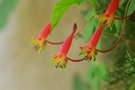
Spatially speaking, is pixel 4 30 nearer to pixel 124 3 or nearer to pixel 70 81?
pixel 70 81

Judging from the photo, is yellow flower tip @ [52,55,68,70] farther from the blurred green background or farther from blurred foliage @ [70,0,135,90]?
the blurred green background

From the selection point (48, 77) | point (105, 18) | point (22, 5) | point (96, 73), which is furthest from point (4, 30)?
point (105, 18)

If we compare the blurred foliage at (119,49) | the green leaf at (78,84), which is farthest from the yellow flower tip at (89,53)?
the green leaf at (78,84)

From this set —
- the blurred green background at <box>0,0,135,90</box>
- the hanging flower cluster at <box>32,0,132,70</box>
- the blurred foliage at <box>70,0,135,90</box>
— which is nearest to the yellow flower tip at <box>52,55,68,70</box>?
the hanging flower cluster at <box>32,0,132,70</box>

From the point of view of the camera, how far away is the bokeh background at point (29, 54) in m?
1.44

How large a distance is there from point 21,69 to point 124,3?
0.96m

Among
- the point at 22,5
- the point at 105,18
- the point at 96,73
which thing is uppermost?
the point at 22,5

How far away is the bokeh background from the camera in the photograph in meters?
1.44

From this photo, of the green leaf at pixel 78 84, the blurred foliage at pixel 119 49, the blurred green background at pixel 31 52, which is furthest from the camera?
the blurred green background at pixel 31 52

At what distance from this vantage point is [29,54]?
4.86 feet

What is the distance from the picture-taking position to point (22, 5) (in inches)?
58.1

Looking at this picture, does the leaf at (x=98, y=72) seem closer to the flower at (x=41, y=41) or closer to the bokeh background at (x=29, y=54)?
the flower at (x=41, y=41)

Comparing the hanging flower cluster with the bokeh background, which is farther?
the bokeh background

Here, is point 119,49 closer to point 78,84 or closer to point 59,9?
point 59,9
